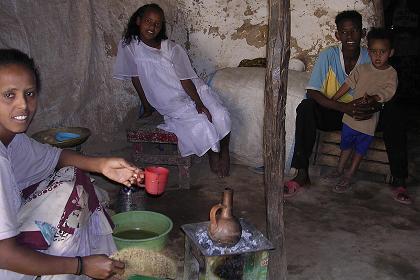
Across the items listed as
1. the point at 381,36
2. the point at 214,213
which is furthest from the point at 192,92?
the point at 214,213

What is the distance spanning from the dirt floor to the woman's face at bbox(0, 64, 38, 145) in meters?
1.47

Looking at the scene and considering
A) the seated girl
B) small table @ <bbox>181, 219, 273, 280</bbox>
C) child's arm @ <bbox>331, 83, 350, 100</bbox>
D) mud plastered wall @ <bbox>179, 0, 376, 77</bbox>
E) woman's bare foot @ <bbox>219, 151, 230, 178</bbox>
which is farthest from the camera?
mud plastered wall @ <bbox>179, 0, 376, 77</bbox>

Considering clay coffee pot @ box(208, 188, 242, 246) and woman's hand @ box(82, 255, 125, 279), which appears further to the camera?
clay coffee pot @ box(208, 188, 242, 246)

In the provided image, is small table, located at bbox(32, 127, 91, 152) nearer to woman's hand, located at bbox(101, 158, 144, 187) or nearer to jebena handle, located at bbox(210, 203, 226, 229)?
woman's hand, located at bbox(101, 158, 144, 187)

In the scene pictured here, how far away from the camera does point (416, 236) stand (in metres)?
3.65

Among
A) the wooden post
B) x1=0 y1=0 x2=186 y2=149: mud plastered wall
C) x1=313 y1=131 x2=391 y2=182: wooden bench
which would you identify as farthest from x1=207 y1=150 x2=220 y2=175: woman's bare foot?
the wooden post

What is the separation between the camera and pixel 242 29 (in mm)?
5668

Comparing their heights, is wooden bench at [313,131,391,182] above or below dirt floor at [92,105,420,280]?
above

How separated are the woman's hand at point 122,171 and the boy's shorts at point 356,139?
7.86 ft

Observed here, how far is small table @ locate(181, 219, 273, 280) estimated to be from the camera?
2385 mm

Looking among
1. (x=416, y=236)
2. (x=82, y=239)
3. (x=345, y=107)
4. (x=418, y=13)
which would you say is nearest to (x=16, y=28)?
(x=82, y=239)

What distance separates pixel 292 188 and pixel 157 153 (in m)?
1.21

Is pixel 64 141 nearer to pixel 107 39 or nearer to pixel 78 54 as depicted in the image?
pixel 78 54

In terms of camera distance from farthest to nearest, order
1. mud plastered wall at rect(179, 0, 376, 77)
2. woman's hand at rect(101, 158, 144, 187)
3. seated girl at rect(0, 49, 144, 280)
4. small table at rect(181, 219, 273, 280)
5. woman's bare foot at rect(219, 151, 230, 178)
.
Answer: mud plastered wall at rect(179, 0, 376, 77) → woman's bare foot at rect(219, 151, 230, 178) → woman's hand at rect(101, 158, 144, 187) → small table at rect(181, 219, 273, 280) → seated girl at rect(0, 49, 144, 280)
